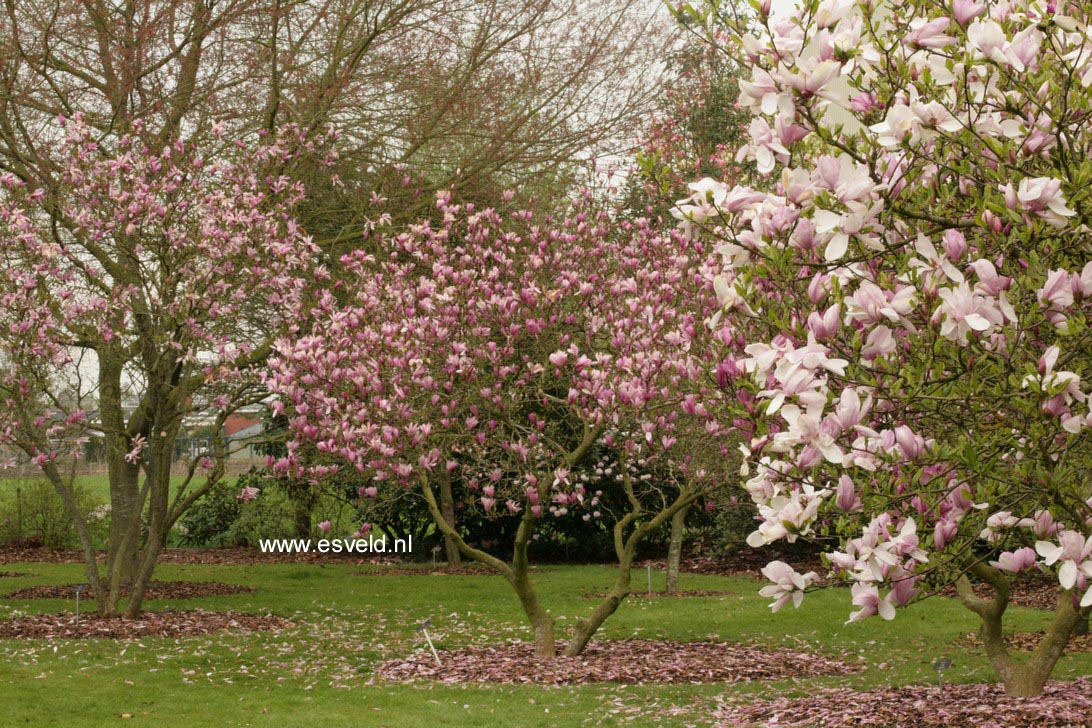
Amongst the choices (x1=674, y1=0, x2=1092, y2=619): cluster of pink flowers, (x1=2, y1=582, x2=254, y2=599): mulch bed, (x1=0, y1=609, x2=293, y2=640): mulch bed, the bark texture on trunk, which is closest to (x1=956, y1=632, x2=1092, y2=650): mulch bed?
(x1=0, y1=609, x2=293, y2=640): mulch bed

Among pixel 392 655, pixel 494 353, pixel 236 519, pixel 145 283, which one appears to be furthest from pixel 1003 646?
pixel 236 519

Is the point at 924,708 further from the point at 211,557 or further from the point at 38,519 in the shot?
the point at 38,519

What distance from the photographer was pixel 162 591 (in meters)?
15.2

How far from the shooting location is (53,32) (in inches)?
483

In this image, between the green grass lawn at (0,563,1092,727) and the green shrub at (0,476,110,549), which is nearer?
the green grass lawn at (0,563,1092,727)

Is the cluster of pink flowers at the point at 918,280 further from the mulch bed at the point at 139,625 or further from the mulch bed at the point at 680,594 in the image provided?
the mulch bed at the point at 680,594

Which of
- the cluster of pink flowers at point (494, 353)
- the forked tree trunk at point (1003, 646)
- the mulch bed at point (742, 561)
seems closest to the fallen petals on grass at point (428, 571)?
the mulch bed at point (742, 561)

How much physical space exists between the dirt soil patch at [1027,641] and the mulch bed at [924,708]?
2.76 metres

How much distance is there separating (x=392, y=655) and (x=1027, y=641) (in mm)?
6112

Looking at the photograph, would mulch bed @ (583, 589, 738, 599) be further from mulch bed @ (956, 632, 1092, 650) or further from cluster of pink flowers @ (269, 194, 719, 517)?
cluster of pink flowers @ (269, 194, 719, 517)

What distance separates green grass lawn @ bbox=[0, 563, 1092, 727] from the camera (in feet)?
26.6

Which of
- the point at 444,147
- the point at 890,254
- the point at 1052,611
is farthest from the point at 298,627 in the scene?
the point at 890,254

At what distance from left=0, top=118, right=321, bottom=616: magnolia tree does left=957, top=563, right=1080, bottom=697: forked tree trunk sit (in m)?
6.75

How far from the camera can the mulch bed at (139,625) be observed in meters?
11.4
